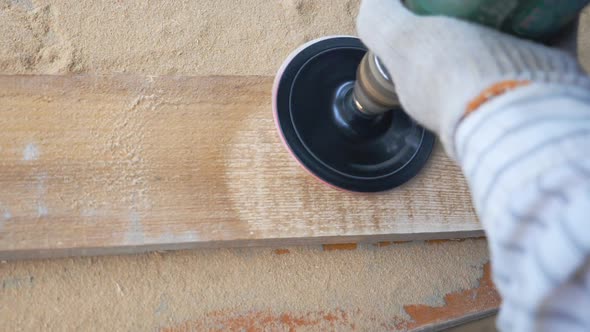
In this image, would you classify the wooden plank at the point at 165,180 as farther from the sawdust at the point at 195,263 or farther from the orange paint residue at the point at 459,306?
the orange paint residue at the point at 459,306

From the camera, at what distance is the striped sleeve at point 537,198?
0.40m

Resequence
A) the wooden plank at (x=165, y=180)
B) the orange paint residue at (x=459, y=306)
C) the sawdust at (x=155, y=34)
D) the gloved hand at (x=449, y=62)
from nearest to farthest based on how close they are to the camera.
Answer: the gloved hand at (x=449, y=62) < the wooden plank at (x=165, y=180) < the orange paint residue at (x=459, y=306) < the sawdust at (x=155, y=34)

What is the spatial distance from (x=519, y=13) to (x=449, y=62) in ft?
0.33

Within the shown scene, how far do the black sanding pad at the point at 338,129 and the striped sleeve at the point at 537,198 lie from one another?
39cm

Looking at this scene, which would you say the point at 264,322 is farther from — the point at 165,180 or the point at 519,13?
the point at 519,13

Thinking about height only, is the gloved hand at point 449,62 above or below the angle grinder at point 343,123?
above

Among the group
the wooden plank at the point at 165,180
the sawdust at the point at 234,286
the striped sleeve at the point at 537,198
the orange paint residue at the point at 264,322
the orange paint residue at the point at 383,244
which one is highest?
the striped sleeve at the point at 537,198

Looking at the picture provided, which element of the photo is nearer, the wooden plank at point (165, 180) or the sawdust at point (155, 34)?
the wooden plank at point (165, 180)

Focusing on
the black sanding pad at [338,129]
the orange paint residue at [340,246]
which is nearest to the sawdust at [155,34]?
the black sanding pad at [338,129]

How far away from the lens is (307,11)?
1176mm

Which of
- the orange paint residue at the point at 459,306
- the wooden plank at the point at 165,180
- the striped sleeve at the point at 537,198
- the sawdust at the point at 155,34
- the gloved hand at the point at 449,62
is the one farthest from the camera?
the sawdust at the point at 155,34

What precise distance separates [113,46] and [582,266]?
952 mm

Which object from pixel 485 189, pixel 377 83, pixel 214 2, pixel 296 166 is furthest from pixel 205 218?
pixel 214 2

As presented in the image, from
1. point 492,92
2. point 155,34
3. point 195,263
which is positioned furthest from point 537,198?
point 155,34
